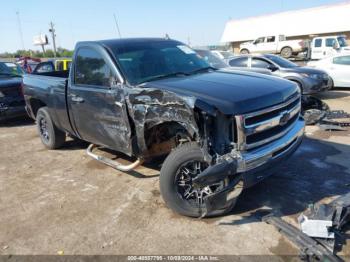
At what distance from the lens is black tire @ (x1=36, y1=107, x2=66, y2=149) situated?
21.5 ft

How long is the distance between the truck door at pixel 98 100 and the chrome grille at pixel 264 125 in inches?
60.2

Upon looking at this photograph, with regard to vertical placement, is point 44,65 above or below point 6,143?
above

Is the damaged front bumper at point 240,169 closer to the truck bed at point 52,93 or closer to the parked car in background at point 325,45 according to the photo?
the truck bed at point 52,93

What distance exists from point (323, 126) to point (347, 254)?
4767 millimetres

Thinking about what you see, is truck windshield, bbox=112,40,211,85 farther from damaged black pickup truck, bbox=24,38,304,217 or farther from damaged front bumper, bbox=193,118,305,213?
damaged front bumper, bbox=193,118,305,213

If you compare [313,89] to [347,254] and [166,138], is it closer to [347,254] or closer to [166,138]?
[166,138]

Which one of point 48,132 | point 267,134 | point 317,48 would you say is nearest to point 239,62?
point 48,132

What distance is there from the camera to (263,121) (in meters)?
3.63

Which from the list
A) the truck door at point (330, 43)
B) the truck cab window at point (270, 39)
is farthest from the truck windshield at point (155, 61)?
the truck cab window at point (270, 39)

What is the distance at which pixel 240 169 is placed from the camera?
3445 mm

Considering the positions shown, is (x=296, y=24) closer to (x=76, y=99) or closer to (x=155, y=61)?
(x=155, y=61)

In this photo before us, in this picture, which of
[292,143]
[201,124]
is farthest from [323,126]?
[201,124]

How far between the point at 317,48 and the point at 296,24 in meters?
18.5

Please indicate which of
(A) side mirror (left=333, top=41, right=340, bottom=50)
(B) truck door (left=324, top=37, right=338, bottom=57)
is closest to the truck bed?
(A) side mirror (left=333, top=41, right=340, bottom=50)
